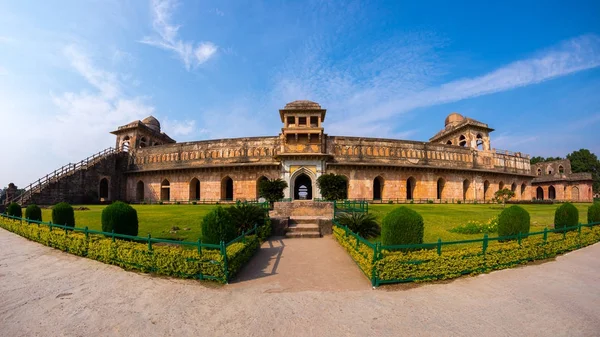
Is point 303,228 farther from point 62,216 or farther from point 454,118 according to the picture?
point 454,118

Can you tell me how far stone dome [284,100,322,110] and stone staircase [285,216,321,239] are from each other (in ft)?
51.6

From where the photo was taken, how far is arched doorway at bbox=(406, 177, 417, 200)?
102ft

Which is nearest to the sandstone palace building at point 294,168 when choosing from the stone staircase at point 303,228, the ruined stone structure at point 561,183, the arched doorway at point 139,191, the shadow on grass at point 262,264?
the arched doorway at point 139,191

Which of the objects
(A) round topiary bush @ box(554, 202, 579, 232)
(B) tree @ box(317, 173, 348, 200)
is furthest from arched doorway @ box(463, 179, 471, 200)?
(A) round topiary bush @ box(554, 202, 579, 232)

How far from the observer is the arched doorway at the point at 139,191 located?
115 feet

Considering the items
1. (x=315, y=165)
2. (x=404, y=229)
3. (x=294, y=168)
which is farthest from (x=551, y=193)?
(x=404, y=229)

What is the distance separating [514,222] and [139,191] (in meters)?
39.0

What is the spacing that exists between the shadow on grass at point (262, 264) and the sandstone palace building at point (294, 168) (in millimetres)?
16961

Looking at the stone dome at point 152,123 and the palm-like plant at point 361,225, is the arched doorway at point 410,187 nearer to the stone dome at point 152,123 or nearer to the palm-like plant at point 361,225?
the palm-like plant at point 361,225

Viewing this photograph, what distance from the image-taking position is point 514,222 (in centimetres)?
940

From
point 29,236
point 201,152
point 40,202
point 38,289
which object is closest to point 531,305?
point 38,289

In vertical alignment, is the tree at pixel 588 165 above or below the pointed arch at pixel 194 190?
above

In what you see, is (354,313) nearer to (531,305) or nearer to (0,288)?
(531,305)

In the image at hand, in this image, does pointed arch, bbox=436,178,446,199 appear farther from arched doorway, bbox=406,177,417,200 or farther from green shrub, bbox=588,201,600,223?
green shrub, bbox=588,201,600,223
